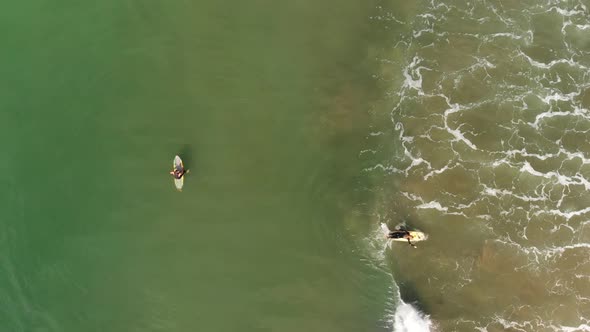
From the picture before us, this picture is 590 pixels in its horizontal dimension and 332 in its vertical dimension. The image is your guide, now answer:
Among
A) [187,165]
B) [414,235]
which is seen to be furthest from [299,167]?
[414,235]

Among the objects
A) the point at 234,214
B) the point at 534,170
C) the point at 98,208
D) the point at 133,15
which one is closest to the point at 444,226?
the point at 534,170

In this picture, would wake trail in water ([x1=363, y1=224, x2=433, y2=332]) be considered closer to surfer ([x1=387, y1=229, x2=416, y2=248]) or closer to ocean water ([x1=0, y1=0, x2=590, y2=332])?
ocean water ([x1=0, y1=0, x2=590, y2=332])

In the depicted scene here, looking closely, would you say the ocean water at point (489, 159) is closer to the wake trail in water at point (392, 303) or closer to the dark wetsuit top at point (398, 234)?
the wake trail in water at point (392, 303)

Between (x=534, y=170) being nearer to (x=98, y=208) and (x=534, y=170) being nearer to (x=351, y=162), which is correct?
(x=351, y=162)

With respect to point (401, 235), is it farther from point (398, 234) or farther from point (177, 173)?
point (177, 173)

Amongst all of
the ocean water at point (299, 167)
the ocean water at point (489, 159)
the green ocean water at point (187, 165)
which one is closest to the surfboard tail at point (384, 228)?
the ocean water at point (489, 159)

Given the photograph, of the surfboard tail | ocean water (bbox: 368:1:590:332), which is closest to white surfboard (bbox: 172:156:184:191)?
ocean water (bbox: 368:1:590:332)

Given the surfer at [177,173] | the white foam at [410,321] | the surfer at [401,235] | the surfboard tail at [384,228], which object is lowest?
the white foam at [410,321]
